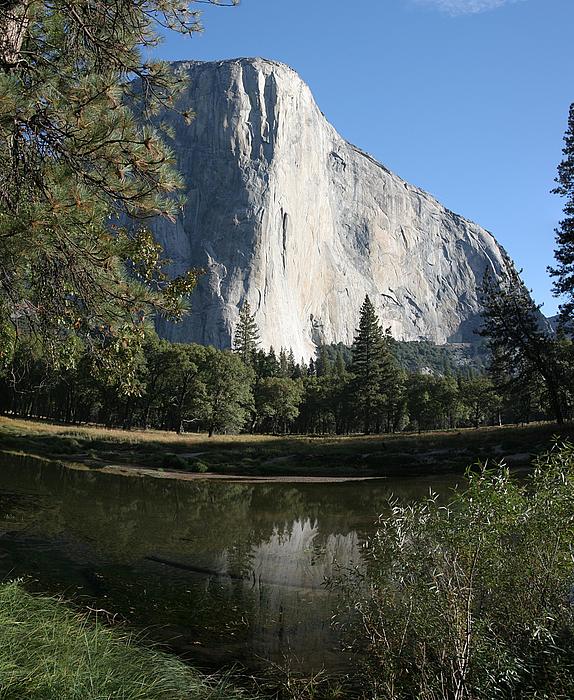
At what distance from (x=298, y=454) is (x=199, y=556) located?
998 inches

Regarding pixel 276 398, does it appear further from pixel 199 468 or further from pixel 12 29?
pixel 12 29

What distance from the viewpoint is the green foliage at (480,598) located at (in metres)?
4.59

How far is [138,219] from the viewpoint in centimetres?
563

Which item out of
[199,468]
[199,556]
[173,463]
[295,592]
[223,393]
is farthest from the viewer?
[223,393]

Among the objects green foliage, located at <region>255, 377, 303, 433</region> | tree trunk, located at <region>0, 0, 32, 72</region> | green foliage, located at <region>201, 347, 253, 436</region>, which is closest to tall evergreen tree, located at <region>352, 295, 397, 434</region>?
green foliage, located at <region>201, 347, 253, 436</region>

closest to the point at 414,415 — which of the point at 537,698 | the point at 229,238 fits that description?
the point at 537,698

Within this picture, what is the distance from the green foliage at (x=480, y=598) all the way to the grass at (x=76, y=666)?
1.67m

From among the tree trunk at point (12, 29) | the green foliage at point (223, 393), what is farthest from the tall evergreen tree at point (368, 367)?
the tree trunk at point (12, 29)

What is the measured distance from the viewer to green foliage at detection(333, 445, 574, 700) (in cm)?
459

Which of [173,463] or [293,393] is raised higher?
[293,393]

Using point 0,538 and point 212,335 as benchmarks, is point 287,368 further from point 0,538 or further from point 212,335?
A: point 0,538

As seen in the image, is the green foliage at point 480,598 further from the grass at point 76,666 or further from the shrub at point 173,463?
the shrub at point 173,463

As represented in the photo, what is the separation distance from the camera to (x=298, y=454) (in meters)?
36.9

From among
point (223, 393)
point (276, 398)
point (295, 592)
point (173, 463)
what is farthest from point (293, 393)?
point (295, 592)
